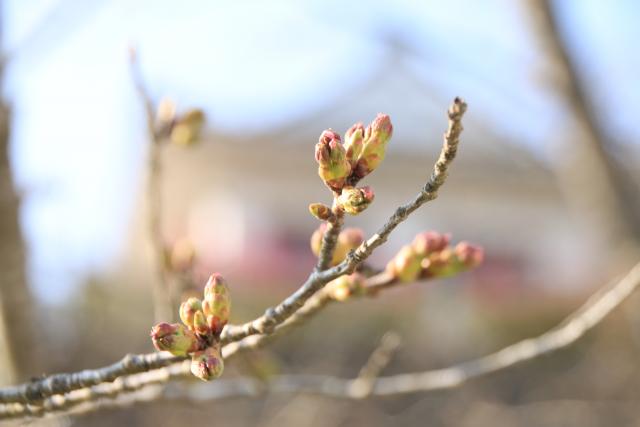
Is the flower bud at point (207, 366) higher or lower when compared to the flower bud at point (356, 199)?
lower

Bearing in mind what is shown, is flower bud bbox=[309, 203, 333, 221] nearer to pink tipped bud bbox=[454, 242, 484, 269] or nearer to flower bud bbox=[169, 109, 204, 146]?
pink tipped bud bbox=[454, 242, 484, 269]

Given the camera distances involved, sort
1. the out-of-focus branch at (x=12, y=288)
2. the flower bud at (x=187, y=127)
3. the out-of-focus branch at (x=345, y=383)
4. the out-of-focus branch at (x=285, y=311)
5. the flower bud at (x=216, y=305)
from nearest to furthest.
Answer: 1. the out-of-focus branch at (x=285, y=311)
2. the flower bud at (x=216, y=305)
3. the out-of-focus branch at (x=345, y=383)
4. the flower bud at (x=187, y=127)
5. the out-of-focus branch at (x=12, y=288)

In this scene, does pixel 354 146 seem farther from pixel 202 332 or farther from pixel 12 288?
pixel 12 288

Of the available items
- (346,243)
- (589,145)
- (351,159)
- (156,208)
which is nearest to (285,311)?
(351,159)

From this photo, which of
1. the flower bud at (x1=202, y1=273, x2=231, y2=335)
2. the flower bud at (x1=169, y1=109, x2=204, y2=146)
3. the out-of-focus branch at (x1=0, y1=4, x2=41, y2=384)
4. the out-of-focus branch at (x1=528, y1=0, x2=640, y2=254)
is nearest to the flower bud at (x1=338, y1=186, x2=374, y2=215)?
the flower bud at (x1=202, y1=273, x2=231, y2=335)

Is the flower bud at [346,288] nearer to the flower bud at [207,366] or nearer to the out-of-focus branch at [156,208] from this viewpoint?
the flower bud at [207,366]

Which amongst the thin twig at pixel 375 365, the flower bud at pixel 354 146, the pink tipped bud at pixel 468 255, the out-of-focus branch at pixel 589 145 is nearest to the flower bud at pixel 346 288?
the pink tipped bud at pixel 468 255

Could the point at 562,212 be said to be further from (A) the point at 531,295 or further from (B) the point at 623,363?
(B) the point at 623,363
